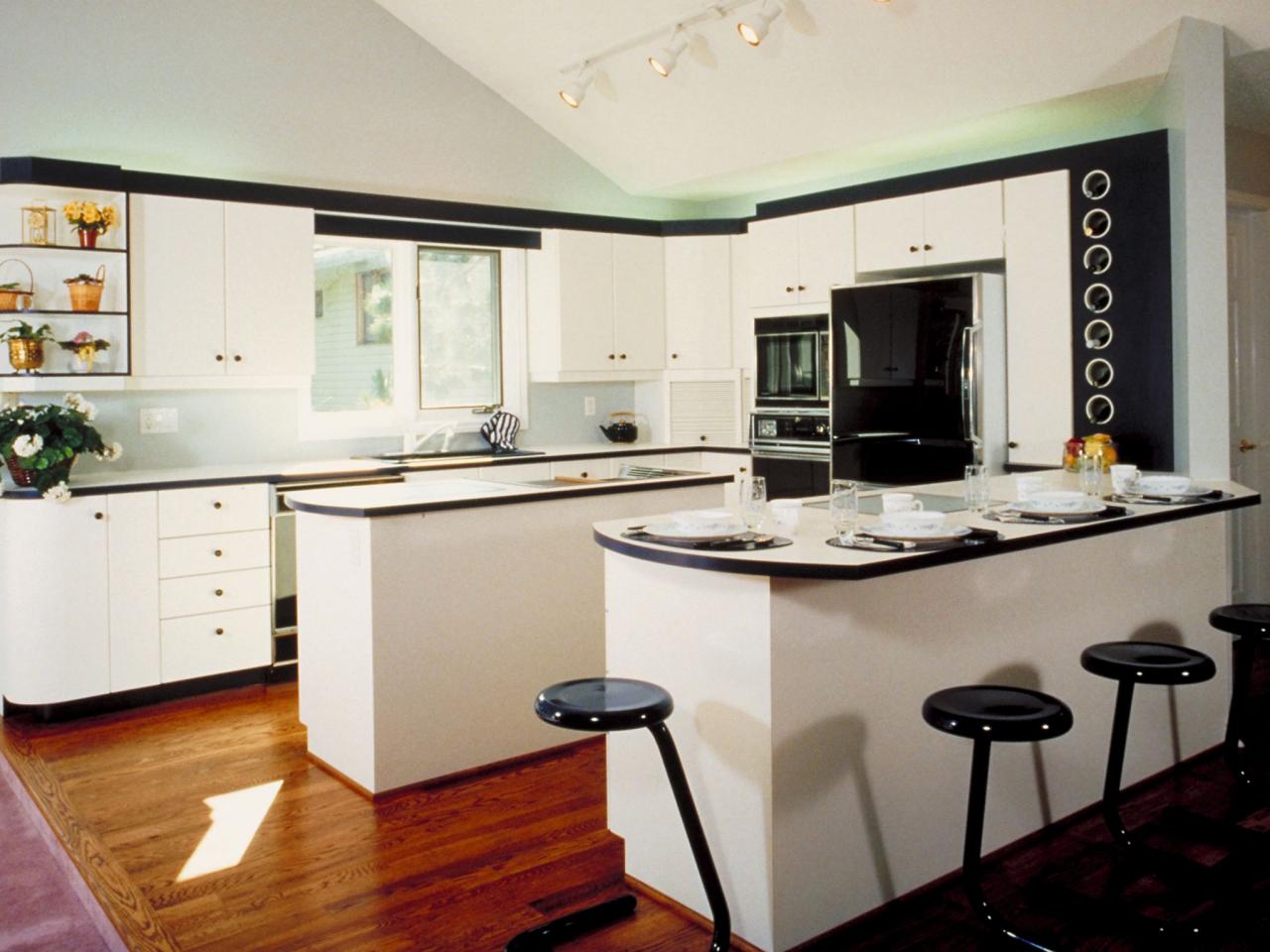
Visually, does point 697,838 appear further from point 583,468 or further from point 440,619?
point 583,468

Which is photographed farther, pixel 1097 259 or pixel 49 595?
pixel 1097 259

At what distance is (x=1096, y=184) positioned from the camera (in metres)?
4.49

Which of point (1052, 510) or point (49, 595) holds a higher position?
point (1052, 510)

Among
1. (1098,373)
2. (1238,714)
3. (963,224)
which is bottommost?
(1238,714)

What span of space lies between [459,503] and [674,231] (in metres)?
3.41

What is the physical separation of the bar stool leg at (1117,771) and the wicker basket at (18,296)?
164 inches

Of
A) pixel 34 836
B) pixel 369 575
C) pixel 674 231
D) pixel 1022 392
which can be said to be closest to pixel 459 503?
pixel 369 575

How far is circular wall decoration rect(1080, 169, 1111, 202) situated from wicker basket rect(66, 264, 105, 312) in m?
4.05

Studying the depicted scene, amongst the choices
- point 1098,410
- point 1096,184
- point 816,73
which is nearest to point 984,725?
point 1098,410

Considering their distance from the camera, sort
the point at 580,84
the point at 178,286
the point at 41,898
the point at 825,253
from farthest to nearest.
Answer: the point at 825,253, the point at 580,84, the point at 178,286, the point at 41,898

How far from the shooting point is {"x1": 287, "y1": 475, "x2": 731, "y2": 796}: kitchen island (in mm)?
3342

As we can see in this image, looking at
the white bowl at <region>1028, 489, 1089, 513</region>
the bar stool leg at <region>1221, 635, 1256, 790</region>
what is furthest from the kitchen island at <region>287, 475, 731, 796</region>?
the bar stool leg at <region>1221, 635, 1256, 790</region>

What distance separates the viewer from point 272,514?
4691 millimetres

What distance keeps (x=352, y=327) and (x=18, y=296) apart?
5.38ft
